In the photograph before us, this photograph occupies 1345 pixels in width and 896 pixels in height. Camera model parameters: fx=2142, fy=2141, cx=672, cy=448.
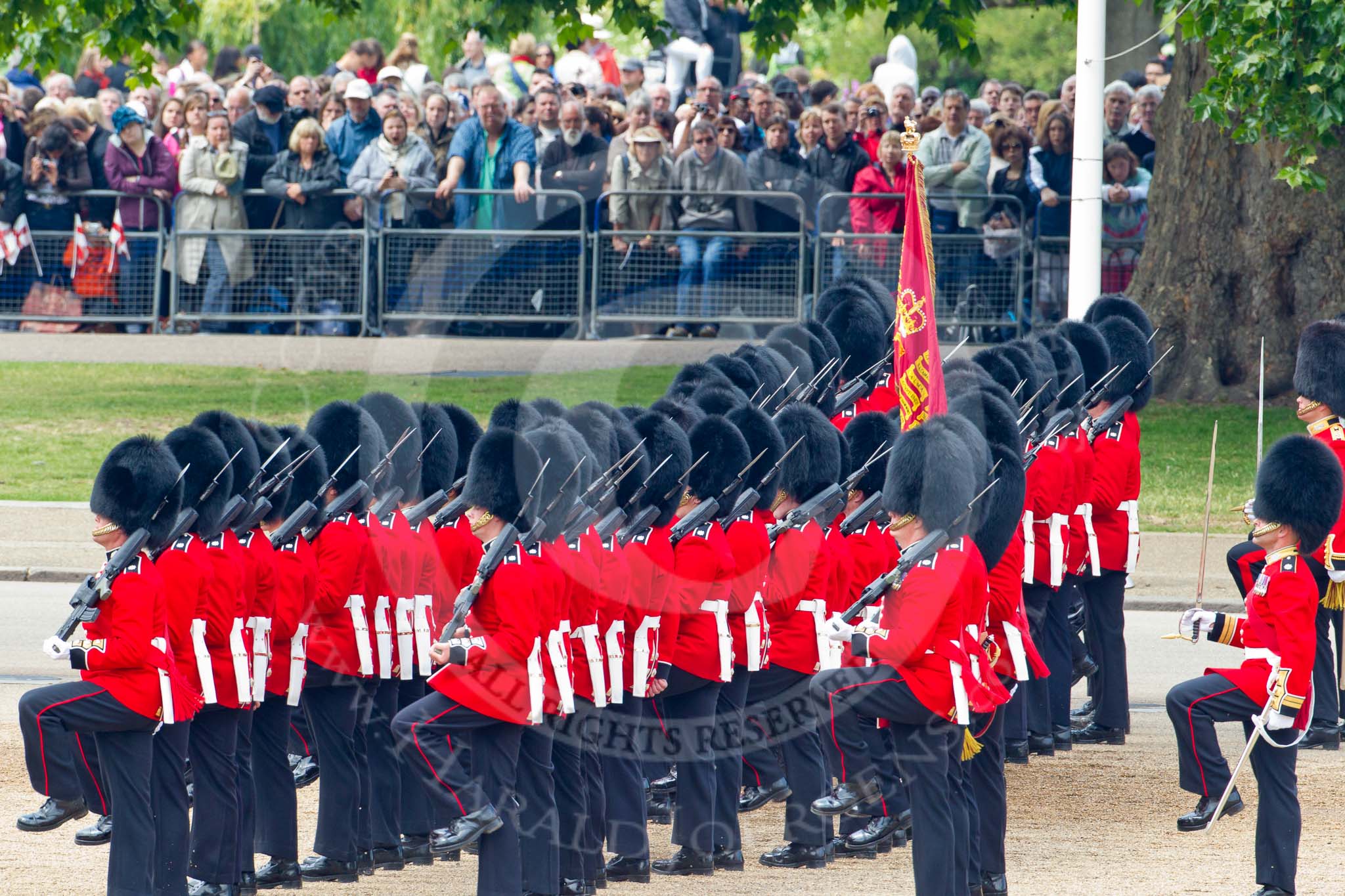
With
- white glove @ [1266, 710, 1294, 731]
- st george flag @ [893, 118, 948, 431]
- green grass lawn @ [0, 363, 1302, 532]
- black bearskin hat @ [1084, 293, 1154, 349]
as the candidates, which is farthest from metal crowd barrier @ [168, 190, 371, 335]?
white glove @ [1266, 710, 1294, 731]

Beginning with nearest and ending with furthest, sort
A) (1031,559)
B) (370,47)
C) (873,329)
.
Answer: (1031,559), (873,329), (370,47)

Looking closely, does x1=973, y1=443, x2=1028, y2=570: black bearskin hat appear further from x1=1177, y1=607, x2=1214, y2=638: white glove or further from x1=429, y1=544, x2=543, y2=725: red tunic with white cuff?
x1=429, y1=544, x2=543, y2=725: red tunic with white cuff

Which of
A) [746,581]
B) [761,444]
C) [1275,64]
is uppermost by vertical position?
[1275,64]

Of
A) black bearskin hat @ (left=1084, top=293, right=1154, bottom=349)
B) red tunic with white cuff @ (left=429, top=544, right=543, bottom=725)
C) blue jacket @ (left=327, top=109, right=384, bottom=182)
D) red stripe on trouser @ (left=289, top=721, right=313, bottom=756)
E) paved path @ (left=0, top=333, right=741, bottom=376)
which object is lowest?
red stripe on trouser @ (left=289, top=721, right=313, bottom=756)

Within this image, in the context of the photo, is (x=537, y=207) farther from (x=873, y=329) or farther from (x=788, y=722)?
(x=788, y=722)

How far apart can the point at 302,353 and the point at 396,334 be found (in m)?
0.73

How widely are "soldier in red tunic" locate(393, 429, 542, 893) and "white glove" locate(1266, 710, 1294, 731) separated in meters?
2.35

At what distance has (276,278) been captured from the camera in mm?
16344

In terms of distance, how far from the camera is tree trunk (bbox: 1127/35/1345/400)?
15.7 meters

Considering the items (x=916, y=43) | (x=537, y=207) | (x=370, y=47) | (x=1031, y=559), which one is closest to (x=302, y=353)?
(x=537, y=207)

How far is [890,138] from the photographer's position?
51.1 ft

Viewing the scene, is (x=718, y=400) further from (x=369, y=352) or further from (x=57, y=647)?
(x=369, y=352)

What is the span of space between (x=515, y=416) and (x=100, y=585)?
1.84 m

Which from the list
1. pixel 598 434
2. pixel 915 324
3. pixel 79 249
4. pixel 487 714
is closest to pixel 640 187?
pixel 79 249
